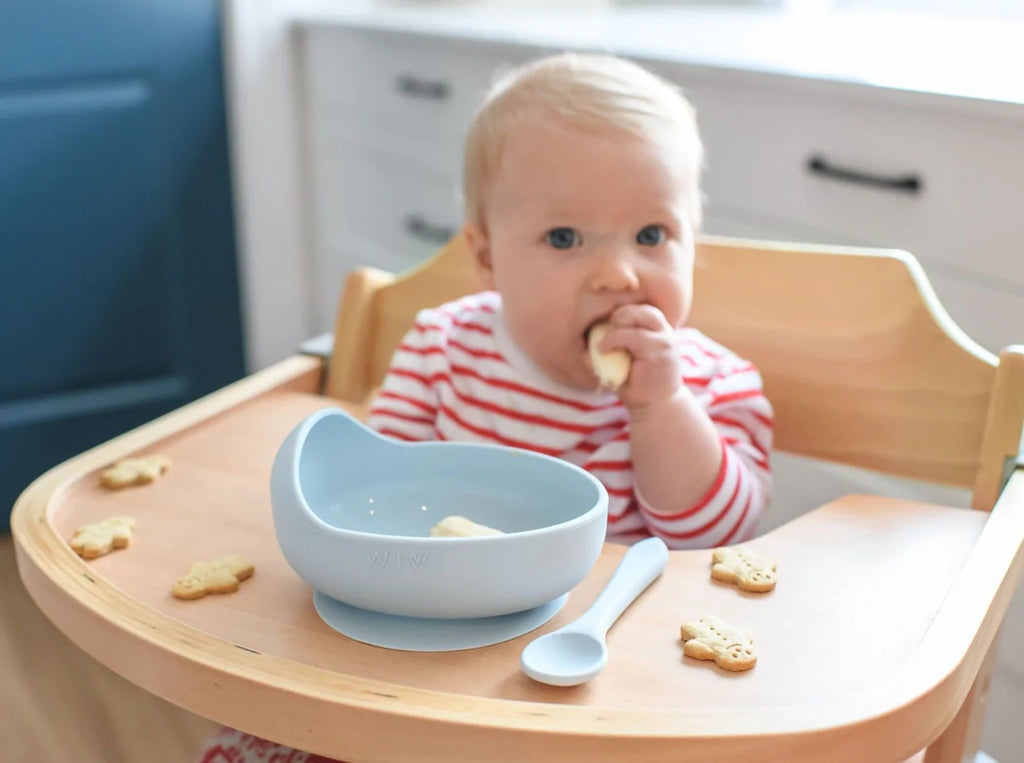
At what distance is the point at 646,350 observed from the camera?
81cm

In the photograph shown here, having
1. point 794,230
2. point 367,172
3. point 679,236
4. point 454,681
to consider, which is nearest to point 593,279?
point 679,236

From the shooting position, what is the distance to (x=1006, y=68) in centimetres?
129

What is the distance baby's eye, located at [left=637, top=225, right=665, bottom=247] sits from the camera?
2.82ft

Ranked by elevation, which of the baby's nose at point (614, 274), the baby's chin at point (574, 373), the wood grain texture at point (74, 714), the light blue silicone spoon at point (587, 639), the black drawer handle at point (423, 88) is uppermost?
the baby's nose at point (614, 274)

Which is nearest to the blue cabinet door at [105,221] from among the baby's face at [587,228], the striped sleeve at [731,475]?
the baby's face at [587,228]

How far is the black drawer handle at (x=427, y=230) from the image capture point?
1.92 metres

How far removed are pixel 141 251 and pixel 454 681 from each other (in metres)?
1.65

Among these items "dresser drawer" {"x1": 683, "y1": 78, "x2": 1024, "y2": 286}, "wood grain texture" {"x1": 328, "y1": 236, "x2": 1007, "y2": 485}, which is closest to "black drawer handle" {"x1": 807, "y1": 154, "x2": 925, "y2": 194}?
"dresser drawer" {"x1": 683, "y1": 78, "x2": 1024, "y2": 286}

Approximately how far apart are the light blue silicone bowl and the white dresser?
63 cm

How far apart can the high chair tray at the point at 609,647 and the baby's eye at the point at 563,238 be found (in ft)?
0.78

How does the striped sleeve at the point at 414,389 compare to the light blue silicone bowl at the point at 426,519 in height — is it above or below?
below

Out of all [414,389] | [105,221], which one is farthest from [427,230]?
[414,389]

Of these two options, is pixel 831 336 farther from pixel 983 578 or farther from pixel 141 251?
pixel 141 251

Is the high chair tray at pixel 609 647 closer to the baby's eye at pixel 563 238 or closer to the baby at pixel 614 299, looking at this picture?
the baby at pixel 614 299
